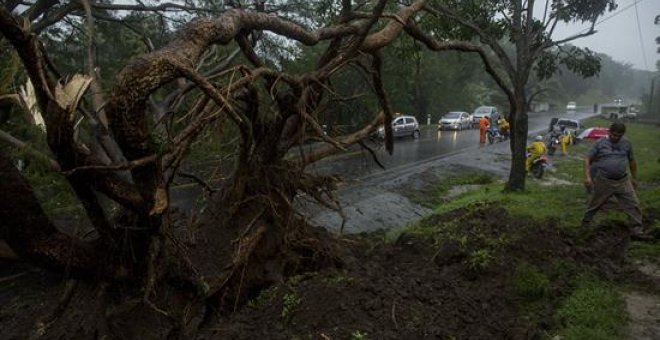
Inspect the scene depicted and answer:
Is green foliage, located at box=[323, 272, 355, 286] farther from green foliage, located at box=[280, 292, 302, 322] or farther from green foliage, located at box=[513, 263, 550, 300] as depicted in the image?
green foliage, located at box=[513, 263, 550, 300]

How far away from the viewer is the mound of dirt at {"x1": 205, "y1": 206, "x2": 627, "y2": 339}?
4285mm

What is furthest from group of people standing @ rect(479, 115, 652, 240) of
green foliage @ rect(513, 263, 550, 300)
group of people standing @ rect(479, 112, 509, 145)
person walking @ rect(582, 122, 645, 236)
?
group of people standing @ rect(479, 112, 509, 145)

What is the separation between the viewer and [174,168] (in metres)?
3.47

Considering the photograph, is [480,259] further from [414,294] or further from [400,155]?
[400,155]

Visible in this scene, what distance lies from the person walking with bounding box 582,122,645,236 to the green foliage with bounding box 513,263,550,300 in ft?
7.46

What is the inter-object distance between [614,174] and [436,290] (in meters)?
3.57

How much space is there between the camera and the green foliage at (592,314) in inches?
166

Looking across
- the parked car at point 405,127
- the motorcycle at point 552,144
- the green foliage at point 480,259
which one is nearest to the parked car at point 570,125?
the motorcycle at point 552,144

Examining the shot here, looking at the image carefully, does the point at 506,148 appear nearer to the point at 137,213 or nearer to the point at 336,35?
the point at 336,35

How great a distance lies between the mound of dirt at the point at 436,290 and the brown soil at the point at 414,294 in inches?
0.4

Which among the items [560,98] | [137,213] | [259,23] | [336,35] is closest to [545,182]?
[336,35]

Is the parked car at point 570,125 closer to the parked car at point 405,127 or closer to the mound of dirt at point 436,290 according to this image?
the parked car at point 405,127

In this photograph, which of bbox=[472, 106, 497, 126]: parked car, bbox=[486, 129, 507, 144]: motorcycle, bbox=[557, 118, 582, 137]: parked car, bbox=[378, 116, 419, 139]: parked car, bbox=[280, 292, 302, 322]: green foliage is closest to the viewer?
bbox=[280, 292, 302, 322]: green foliage

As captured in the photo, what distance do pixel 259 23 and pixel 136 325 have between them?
2795 mm
